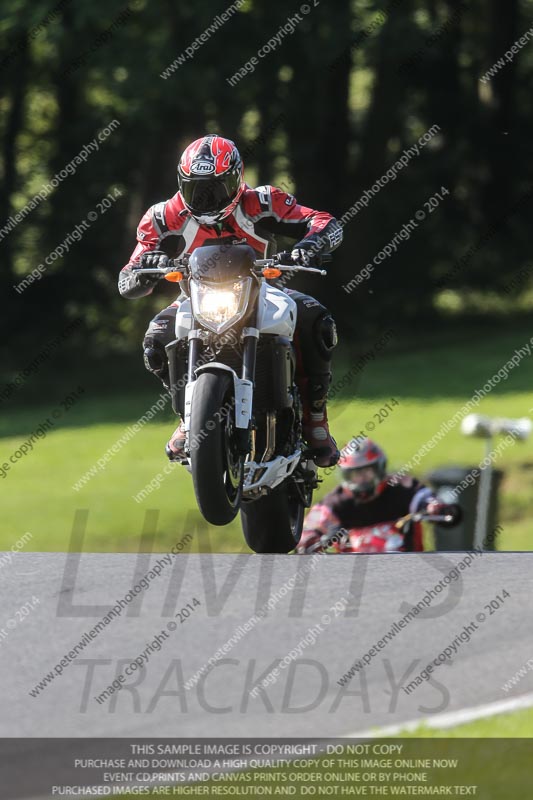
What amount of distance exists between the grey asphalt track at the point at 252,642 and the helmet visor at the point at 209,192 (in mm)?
2149

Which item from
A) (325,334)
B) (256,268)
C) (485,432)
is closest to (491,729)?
(325,334)

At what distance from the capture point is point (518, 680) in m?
7.04

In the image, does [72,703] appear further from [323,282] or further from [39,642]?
[323,282]

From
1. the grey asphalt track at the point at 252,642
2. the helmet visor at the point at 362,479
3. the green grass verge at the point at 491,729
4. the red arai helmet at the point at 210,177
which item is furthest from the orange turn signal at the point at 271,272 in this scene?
the helmet visor at the point at 362,479

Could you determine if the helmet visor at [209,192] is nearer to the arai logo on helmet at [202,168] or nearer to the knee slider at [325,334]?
the arai logo on helmet at [202,168]

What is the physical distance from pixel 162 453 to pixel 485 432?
1384 cm

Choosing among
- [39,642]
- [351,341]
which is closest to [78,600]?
[39,642]

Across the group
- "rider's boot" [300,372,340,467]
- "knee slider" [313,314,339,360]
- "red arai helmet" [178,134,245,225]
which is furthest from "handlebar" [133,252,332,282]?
"rider's boot" [300,372,340,467]

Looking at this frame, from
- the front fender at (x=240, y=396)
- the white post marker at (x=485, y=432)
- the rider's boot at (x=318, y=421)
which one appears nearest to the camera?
the front fender at (x=240, y=396)

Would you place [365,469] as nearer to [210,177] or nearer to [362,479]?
[362,479]

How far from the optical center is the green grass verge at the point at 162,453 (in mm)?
21250

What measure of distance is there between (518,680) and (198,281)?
2765mm

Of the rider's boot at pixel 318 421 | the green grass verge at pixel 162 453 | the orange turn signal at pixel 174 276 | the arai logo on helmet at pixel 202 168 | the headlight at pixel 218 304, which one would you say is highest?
the arai logo on helmet at pixel 202 168

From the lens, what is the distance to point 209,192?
7082mm
